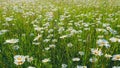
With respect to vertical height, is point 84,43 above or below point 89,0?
above

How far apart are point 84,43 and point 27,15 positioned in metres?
2.90

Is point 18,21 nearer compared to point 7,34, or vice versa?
point 7,34

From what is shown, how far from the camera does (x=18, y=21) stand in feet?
19.0

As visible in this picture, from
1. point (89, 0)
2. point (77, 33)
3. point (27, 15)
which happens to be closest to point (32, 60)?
point (77, 33)

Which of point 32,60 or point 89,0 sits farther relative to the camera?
point 89,0

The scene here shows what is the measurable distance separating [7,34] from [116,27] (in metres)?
2.06

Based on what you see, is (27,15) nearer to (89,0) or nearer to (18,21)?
(18,21)

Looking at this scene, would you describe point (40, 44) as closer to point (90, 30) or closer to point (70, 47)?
point (70, 47)

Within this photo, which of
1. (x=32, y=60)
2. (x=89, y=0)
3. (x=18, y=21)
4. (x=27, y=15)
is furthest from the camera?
(x=89, y=0)

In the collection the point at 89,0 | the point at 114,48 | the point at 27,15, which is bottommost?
the point at 89,0

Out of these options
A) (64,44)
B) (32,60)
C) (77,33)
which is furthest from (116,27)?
(32,60)

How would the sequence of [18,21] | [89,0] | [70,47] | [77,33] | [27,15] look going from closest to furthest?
1. [70,47]
2. [77,33]
3. [18,21]
4. [27,15]
5. [89,0]

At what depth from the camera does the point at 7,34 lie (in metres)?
4.62

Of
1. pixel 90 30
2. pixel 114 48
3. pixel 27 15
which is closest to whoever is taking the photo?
pixel 114 48
